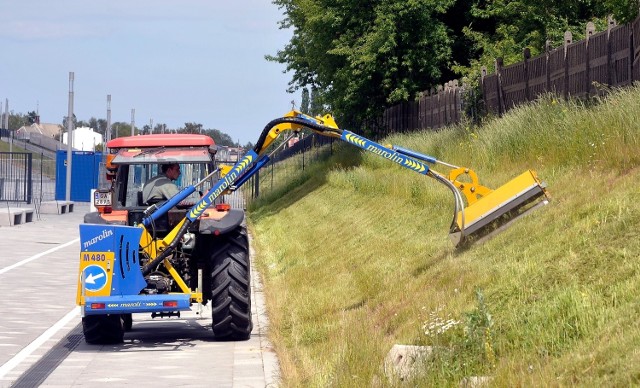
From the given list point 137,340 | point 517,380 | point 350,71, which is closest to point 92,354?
point 137,340

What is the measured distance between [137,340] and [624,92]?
7109mm

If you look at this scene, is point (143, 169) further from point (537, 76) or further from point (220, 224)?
point (537, 76)

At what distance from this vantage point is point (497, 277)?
11.1m

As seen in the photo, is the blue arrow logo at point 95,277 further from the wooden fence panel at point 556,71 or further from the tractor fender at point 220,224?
the wooden fence panel at point 556,71

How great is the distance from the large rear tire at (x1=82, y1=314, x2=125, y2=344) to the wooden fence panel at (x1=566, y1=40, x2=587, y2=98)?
30.4ft

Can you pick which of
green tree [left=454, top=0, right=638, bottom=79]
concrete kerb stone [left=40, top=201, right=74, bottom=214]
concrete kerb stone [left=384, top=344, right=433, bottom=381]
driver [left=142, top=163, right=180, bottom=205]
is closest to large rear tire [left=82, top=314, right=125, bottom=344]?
driver [left=142, top=163, right=180, bottom=205]

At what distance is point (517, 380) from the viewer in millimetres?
7816

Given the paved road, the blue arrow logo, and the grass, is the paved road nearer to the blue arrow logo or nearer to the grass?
the grass

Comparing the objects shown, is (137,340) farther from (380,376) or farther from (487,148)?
(487,148)

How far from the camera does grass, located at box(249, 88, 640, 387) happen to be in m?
8.50

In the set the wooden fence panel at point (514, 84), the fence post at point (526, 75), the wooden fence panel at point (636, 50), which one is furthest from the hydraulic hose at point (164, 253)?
the fence post at point (526, 75)

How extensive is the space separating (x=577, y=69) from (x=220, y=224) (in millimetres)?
8952

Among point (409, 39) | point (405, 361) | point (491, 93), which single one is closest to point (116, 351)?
point (405, 361)

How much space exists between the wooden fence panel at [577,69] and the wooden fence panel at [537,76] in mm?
1195
